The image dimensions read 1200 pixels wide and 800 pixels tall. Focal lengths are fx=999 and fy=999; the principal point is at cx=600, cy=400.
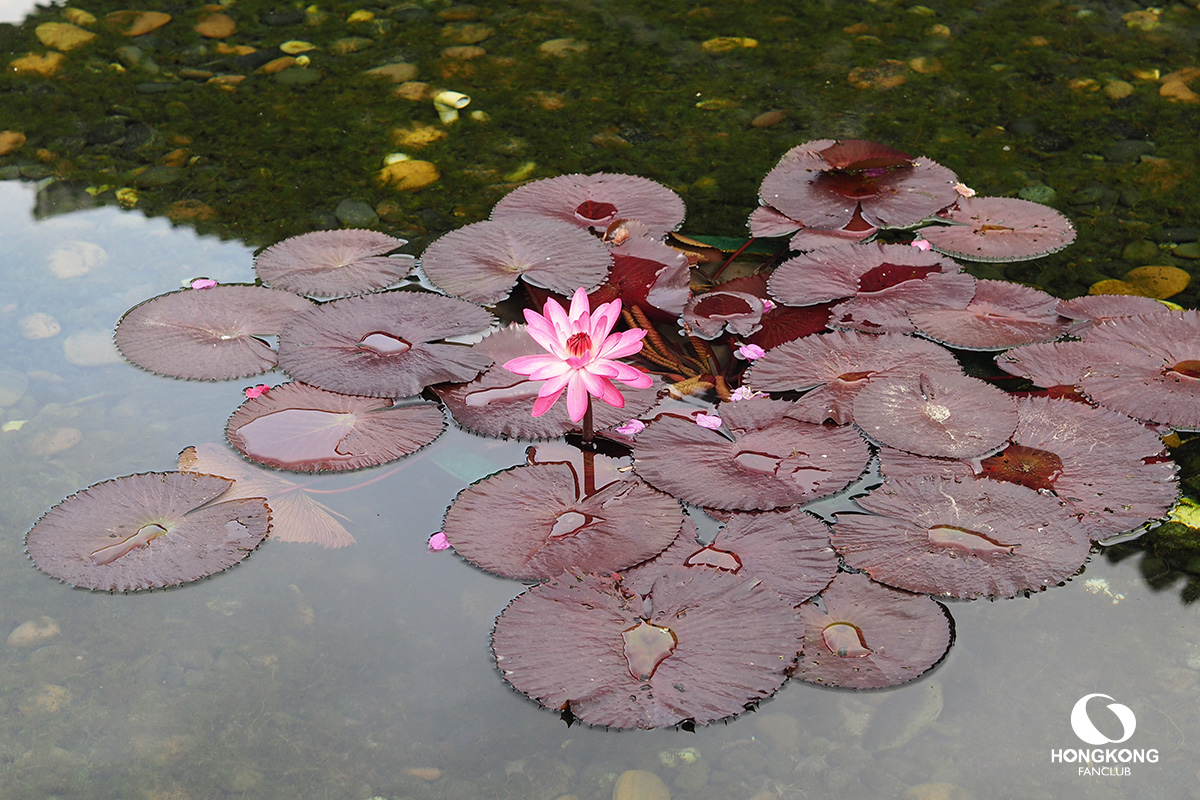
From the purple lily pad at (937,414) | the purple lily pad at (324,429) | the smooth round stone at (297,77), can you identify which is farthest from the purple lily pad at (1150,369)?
the smooth round stone at (297,77)

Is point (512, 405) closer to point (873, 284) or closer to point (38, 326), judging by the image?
point (873, 284)

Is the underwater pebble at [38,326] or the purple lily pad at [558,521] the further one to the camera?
the underwater pebble at [38,326]

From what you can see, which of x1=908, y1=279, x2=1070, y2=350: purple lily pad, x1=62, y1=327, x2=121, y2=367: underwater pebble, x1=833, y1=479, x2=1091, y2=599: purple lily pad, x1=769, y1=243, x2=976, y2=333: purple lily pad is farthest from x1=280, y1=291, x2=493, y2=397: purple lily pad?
x1=908, y1=279, x2=1070, y2=350: purple lily pad

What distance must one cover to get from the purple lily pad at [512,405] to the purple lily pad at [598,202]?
57 centimetres

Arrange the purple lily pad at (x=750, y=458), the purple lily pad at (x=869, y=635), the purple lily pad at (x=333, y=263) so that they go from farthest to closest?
the purple lily pad at (x=333, y=263), the purple lily pad at (x=750, y=458), the purple lily pad at (x=869, y=635)

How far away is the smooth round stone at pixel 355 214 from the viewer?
2.85 metres

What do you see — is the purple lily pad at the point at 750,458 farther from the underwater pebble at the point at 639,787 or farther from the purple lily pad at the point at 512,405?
the underwater pebble at the point at 639,787

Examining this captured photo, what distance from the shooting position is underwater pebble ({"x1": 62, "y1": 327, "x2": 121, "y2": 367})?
2.42 metres

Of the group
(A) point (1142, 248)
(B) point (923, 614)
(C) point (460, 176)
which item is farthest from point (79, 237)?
(A) point (1142, 248)

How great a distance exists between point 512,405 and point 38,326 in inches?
50.9

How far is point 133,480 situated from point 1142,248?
2.63m

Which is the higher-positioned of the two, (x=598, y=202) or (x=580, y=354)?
(x=580, y=354)

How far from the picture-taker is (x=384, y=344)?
230 cm

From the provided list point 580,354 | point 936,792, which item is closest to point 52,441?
point 580,354
